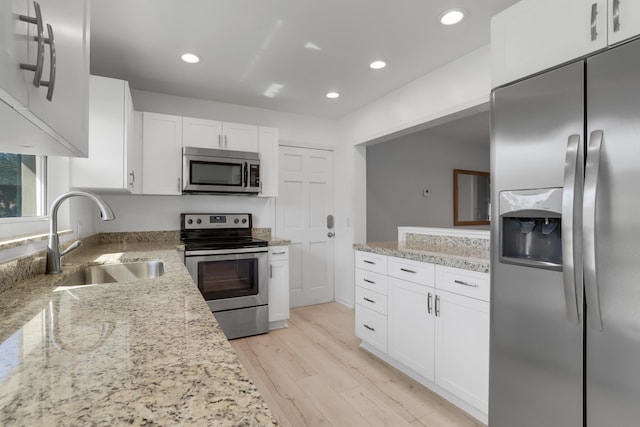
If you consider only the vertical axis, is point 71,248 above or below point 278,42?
below

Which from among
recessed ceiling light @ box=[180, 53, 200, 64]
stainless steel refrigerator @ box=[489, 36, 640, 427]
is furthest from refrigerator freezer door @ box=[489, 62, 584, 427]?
recessed ceiling light @ box=[180, 53, 200, 64]

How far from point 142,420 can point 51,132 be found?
2.43ft

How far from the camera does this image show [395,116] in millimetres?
3143

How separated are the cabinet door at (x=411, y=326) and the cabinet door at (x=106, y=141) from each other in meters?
2.16

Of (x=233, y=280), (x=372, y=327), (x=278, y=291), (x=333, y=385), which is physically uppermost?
(x=233, y=280)

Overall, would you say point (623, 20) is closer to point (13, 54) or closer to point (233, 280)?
point (13, 54)

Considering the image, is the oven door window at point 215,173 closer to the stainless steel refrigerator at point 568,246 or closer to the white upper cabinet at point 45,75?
the white upper cabinet at point 45,75

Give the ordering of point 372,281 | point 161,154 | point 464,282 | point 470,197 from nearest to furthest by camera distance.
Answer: point 464,282 → point 372,281 → point 161,154 → point 470,197

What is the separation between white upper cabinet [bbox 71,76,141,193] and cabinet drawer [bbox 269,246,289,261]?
1.37 metres

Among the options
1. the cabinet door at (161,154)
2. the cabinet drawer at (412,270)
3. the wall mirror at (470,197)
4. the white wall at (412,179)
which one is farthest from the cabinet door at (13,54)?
the wall mirror at (470,197)

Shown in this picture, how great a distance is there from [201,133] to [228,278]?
1452 millimetres

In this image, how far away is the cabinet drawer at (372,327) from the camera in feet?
8.07

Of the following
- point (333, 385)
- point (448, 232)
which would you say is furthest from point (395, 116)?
point (333, 385)

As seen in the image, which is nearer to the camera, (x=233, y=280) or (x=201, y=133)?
(x=233, y=280)
